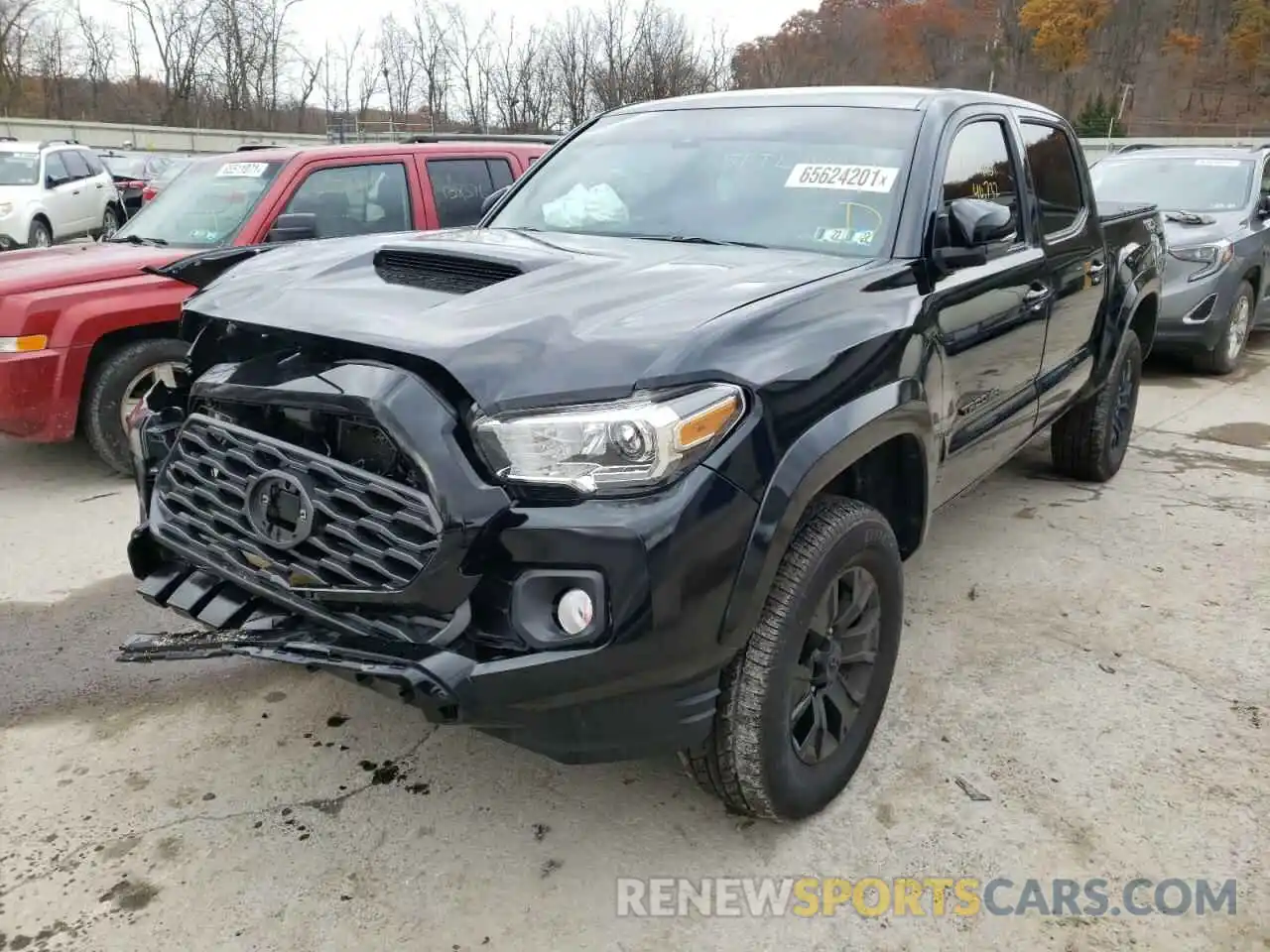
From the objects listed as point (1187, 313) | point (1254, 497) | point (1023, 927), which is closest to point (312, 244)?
point (1023, 927)

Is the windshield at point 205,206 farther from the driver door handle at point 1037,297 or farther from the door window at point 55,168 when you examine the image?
the door window at point 55,168

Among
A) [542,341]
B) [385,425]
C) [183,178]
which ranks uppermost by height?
[183,178]

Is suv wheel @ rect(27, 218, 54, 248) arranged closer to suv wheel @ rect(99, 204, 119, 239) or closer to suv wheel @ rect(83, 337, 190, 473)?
suv wheel @ rect(99, 204, 119, 239)

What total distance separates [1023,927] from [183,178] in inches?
241

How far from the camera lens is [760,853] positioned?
2.54 metres

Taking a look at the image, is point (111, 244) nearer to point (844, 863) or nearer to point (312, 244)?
point (312, 244)

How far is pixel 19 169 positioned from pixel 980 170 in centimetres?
1552

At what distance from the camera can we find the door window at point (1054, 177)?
4051mm

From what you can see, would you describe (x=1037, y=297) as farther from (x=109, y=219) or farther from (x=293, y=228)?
(x=109, y=219)

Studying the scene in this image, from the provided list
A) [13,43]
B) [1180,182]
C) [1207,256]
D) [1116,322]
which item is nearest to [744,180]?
[1116,322]

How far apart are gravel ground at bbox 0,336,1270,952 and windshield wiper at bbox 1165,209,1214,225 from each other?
506 centimetres

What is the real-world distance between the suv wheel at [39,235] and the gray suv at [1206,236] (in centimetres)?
1378

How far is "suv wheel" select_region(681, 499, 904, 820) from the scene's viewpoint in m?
2.28

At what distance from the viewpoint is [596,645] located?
1.99 metres
